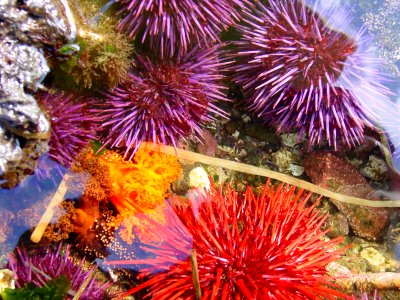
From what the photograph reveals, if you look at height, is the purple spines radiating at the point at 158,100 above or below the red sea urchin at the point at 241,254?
above

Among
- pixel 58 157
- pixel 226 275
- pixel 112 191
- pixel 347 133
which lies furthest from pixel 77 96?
pixel 347 133

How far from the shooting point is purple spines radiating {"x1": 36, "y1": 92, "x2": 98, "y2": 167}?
2.54m

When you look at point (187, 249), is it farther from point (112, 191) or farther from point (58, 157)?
point (58, 157)

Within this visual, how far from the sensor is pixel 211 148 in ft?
11.4

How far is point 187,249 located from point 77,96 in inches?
44.6

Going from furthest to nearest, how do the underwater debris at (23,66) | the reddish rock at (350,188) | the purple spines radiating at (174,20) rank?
the reddish rock at (350,188) → the purple spines radiating at (174,20) → the underwater debris at (23,66)

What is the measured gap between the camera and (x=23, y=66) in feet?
7.56

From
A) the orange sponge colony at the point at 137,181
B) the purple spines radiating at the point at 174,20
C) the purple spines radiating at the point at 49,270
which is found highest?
the purple spines radiating at the point at 174,20

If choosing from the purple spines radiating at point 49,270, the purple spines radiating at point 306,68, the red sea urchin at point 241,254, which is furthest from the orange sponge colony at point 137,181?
the purple spines radiating at point 306,68

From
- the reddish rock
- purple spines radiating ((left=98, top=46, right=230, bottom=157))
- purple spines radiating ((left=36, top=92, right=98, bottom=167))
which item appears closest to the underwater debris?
purple spines radiating ((left=36, top=92, right=98, bottom=167))

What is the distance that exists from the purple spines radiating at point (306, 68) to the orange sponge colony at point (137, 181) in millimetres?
835

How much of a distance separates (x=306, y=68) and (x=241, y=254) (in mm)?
1239

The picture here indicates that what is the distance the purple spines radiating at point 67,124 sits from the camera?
8.33ft

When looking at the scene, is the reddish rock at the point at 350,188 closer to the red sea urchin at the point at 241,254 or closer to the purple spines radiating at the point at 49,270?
the red sea urchin at the point at 241,254
